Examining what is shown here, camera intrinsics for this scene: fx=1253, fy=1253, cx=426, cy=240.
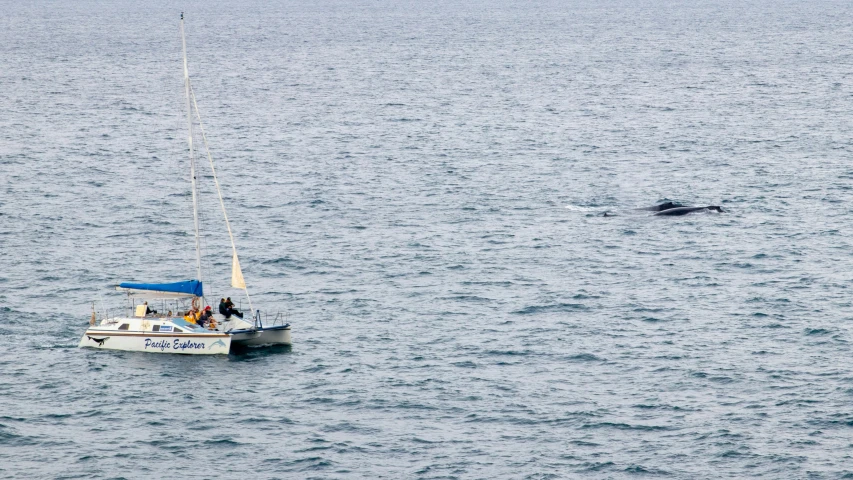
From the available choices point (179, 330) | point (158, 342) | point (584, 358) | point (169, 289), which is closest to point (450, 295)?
point (584, 358)

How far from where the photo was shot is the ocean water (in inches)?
2170

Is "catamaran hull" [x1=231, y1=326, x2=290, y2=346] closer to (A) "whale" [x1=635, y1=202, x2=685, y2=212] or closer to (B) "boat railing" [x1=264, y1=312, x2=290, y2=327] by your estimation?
(B) "boat railing" [x1=264, y1=312, x2=290, y2=327]

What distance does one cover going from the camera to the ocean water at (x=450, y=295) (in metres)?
55.1

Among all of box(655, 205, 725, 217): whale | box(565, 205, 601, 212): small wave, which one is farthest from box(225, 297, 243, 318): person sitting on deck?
box(655, 205, 725, 217): whale

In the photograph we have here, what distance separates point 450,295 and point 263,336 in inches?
561

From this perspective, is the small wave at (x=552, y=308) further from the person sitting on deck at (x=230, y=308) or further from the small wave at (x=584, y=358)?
the person sitting on deck at (x=230, y=308)

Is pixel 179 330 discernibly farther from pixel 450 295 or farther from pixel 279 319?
pixel 450 295

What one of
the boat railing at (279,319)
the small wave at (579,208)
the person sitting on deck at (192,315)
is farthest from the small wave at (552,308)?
the small wave at (579,208)

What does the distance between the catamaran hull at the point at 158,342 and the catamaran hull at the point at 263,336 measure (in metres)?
0.97

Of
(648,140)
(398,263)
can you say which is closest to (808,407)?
(398,263)

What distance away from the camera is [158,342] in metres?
66.1

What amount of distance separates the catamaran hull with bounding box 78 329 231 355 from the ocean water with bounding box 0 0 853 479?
789 mm

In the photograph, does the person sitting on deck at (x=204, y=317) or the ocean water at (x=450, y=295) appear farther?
the person sitting on deck at (x=204, y=317)

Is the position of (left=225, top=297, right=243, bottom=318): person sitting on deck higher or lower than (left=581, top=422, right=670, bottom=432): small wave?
higher
